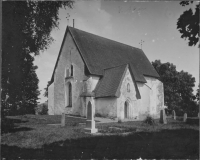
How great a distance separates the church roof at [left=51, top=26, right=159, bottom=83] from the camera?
11.3 m

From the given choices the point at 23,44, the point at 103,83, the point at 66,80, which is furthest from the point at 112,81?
the point at 23,44

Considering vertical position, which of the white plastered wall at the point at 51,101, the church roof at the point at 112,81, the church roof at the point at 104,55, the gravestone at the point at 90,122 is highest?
the church roof at the point at 104,55

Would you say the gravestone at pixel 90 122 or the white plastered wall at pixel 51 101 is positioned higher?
the white plastered wall at pixel 51 101

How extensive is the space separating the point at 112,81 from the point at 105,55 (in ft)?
8.28

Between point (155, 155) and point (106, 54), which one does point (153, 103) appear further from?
point (155, 155)

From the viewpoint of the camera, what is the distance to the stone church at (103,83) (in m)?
10.7

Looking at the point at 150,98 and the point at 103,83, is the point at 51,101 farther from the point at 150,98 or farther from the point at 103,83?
the point at 150,98

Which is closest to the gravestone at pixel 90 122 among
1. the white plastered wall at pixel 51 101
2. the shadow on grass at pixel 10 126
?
the white plastered wall at pixel 51 101

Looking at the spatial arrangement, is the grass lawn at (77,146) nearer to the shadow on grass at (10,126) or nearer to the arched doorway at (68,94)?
the shadow on grass at (10,126)

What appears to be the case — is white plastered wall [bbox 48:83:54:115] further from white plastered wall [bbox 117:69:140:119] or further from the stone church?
white plastered wall [bbox 117:69:140:119]

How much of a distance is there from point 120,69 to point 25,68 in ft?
33.2

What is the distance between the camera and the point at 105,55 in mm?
13734

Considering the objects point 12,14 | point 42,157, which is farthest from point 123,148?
point 12,14

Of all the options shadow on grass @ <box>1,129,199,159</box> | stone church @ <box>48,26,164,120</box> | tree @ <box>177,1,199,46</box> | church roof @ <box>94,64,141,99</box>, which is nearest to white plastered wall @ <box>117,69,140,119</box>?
stone church @ <box>48,26,164,120</box>
